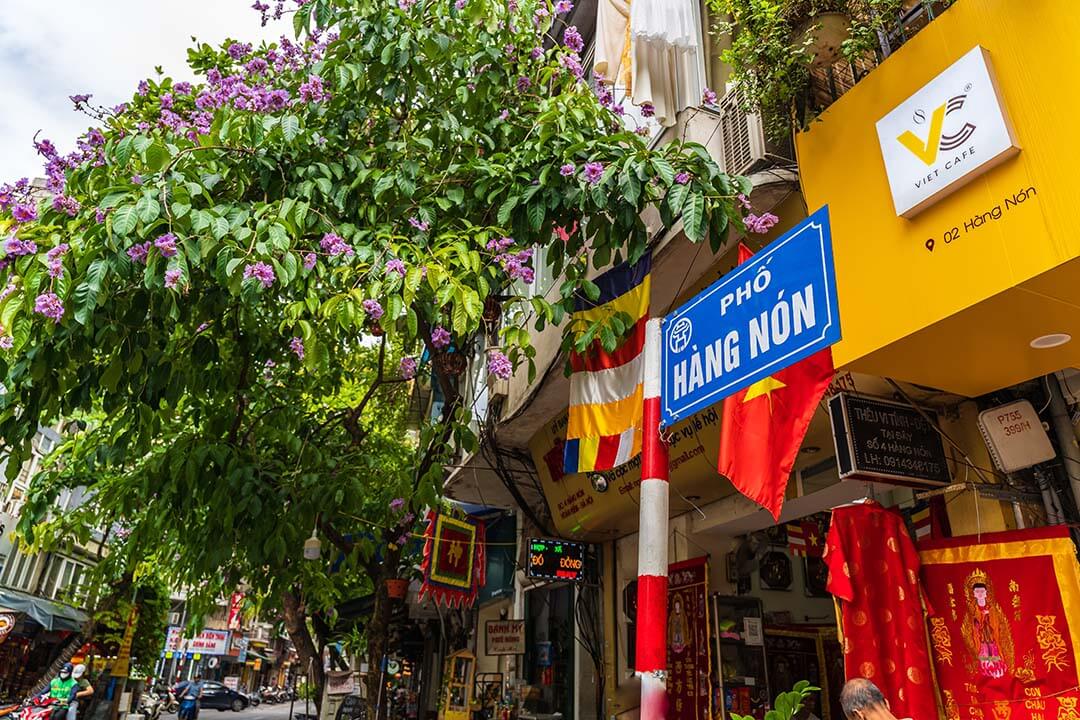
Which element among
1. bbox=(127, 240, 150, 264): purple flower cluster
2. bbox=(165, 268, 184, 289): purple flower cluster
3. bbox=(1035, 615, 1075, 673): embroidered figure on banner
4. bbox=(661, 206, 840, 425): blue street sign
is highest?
bbox=(127, 240, 150, 264): purple flower cluster

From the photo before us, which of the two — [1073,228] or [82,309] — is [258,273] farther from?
[1073,228]

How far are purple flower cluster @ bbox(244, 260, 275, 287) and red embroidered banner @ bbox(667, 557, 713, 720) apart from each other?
15.2 feet

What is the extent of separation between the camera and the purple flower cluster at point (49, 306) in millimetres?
3744

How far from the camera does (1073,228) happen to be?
9.37 ft

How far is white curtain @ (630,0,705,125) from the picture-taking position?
6.10 metres

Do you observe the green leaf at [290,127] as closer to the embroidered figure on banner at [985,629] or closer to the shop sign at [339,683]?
the embroidered figure on banner at [985,629]

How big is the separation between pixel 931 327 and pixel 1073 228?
0.73 m

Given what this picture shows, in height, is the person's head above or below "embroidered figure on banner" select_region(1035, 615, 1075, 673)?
below

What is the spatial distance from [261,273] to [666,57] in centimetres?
421

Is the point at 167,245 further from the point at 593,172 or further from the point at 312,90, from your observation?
the point at 593,172

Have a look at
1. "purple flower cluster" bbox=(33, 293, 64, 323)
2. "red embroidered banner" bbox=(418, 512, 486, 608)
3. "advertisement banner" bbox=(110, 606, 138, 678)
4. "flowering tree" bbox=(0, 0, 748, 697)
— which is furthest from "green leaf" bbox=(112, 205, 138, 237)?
"advertisement banner" bbox=(110, 606, 138, 678)

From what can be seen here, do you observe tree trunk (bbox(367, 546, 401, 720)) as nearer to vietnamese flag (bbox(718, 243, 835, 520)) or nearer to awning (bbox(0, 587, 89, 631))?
vietnamese flag (bbox(718, 243, 835, 520))

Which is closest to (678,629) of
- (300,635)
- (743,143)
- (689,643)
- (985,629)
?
(689,643)

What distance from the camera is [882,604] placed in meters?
4.36
